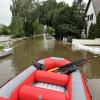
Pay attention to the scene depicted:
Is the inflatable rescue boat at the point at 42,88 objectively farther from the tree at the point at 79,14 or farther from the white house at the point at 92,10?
the tree at the point at 79,14

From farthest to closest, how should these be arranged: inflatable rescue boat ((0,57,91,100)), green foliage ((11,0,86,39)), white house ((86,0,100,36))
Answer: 1. green foliage ((11,0,86,39))
2. white house ((86,0,100,36))
3. inflatable rescue boat ((0,57,91,100))

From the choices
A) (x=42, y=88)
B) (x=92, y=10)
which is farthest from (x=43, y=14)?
(x=42, y=88)

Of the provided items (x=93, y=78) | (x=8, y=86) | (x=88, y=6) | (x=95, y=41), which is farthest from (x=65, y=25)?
(x=8, y=86)

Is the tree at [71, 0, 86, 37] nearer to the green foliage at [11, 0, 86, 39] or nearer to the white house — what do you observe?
the green foliage at [11, 0, 86, 39]

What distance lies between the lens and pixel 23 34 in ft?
164

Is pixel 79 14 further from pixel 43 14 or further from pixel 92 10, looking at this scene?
pixel 43 14

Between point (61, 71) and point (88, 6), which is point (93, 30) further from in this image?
point (61, 71)

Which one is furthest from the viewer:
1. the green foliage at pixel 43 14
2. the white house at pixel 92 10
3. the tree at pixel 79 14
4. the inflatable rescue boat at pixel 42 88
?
the green foliage at pixel 43 14

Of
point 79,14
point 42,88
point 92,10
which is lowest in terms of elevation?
point 42,88

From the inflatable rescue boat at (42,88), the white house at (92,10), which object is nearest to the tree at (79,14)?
the white house at (92,10)

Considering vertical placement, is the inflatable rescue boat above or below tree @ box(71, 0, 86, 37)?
below

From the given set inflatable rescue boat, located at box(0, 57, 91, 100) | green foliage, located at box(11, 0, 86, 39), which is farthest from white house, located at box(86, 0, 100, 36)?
inflatable rescue boat, located at box(0, 57, 91, 100)

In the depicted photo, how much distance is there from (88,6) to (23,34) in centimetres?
1689

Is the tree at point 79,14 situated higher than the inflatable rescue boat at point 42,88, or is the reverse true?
the tree at point 79,14
